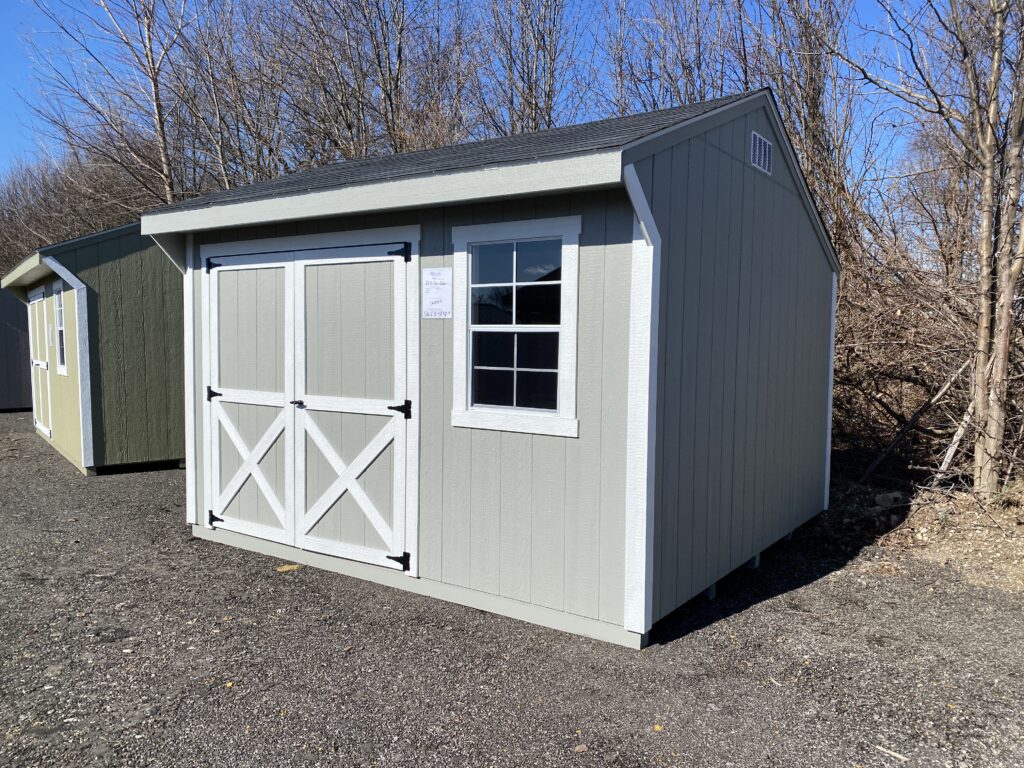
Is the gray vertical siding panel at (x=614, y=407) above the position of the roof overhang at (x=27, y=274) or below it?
below

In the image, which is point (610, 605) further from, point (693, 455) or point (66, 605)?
point (66, 605)

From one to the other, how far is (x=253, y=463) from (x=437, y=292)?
2131 millimetres

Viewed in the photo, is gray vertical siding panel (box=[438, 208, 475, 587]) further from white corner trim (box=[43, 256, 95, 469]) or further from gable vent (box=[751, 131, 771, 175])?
white corner trim (box=[43, 256, 95, 469])

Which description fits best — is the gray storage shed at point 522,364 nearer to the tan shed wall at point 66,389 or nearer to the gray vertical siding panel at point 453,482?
the gray vertical siding panel at point 453,482

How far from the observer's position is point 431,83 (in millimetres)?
14703

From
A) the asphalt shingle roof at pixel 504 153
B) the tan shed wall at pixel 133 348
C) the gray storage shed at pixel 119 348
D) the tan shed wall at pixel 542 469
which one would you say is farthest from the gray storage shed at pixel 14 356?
the tan shed wall at pixel 542 469

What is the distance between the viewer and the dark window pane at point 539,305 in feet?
13.1

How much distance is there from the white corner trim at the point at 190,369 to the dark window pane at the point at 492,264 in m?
2.70

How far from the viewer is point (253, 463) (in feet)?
18.0

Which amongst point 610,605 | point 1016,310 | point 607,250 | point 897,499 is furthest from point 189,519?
point 1016,310

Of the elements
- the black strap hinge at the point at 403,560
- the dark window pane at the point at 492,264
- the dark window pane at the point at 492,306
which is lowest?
the black strap hinge at the point at 403,560

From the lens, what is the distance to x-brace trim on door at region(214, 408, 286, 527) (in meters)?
5.32

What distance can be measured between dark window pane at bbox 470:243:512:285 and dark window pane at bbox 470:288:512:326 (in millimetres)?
60

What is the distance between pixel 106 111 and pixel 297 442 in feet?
39.1
